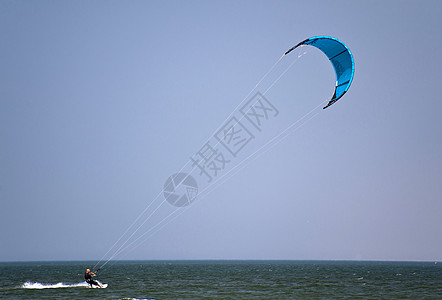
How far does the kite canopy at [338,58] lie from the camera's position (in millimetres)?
17250

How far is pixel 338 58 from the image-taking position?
61.3 feet

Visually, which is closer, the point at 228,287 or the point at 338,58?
the point at 338,58

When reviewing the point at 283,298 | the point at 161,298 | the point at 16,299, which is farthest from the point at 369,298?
the point at 16,299

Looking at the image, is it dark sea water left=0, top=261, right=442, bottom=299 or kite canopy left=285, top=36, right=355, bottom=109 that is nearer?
kite canopy left=285, top=36, right=355, bottom=109

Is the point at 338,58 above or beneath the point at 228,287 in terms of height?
above

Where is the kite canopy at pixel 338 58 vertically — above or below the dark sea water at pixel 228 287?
above

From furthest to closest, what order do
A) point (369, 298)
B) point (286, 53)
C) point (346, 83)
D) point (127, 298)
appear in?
1. point (369, 298)
2. point (127, 298)
3. point (346, 83)
4. point (286, 53)

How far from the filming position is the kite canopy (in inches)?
679

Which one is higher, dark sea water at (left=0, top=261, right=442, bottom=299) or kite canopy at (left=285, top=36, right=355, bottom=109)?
kite canopy at (left=285, top=36, right=355, bottom=109)

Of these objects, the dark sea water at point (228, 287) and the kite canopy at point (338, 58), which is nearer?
the kite canopy at point (338, 58)

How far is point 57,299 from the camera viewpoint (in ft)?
78.0

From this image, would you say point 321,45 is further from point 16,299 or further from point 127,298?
point 16,299

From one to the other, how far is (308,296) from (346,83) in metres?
14.4

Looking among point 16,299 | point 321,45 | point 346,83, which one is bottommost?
point 16,299
